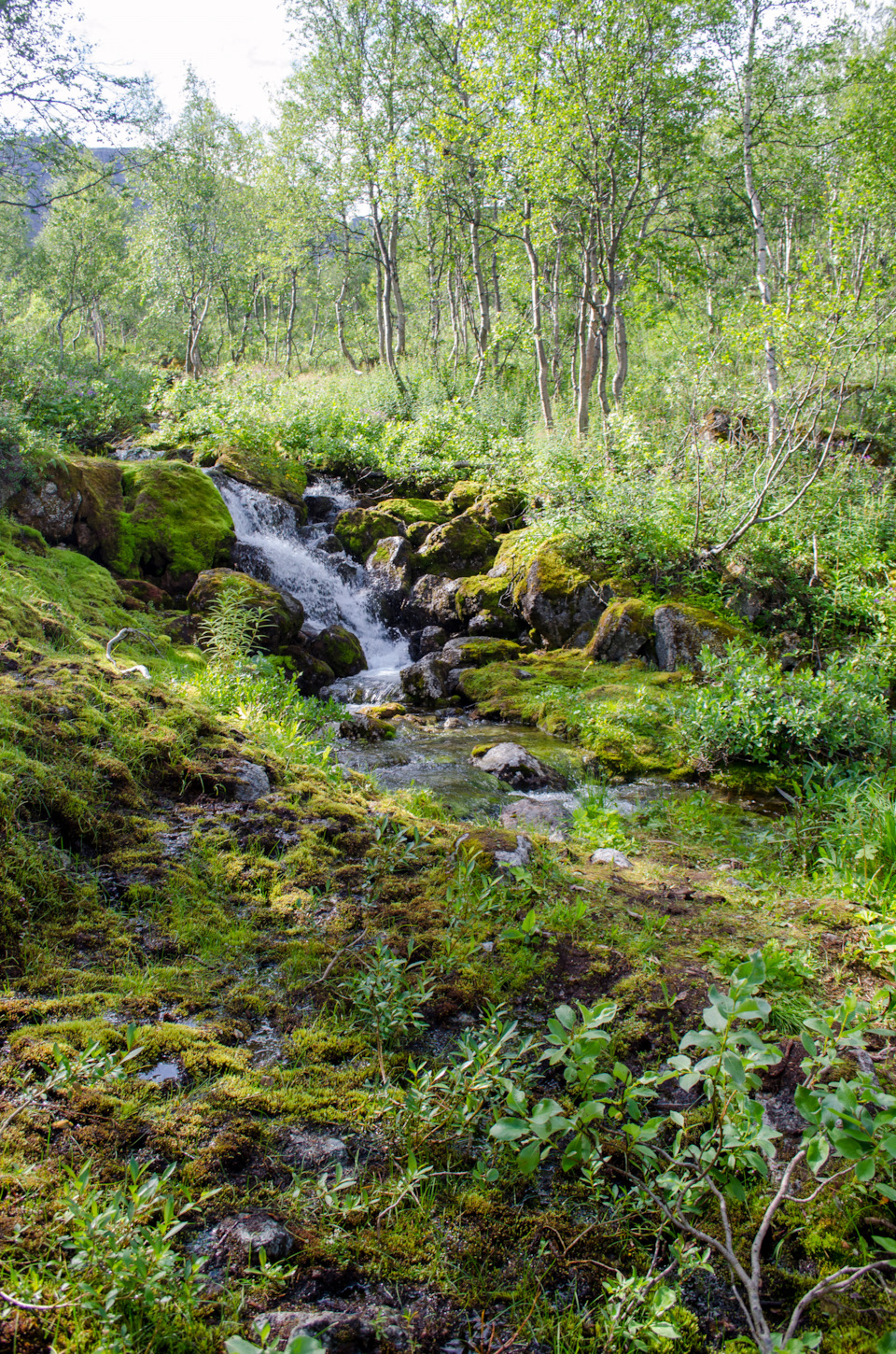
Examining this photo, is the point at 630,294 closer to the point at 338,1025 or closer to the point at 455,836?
the point at 455,836

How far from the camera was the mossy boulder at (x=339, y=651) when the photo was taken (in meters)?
11.3

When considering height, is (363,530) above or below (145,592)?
above

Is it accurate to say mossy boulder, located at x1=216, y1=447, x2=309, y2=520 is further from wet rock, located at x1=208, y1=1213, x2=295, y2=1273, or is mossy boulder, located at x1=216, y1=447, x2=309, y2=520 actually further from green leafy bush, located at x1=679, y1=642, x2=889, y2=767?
wet rock, located at x1=208, y1=1213, x2=295, y2=1273

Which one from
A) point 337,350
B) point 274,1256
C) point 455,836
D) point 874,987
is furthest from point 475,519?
point 337,350

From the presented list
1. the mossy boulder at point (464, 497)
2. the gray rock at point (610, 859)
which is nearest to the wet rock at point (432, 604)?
the mossy boulder at point (464, 497)

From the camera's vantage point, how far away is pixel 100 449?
48.0ft

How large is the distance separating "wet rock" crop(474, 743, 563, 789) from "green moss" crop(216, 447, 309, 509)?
916 centimetres

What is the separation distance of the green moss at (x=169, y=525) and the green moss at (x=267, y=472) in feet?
8.08

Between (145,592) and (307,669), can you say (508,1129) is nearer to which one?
(145,592)

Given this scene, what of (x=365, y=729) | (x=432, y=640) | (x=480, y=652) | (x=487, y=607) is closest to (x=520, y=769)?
(x=365, y=729)

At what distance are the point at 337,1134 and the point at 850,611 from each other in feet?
34.6

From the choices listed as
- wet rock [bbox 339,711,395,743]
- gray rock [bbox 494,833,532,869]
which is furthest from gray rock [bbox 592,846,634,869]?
wet rock [bbox 339,711,395,743]

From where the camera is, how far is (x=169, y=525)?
10.5m

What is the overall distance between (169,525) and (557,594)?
21.3 feet
